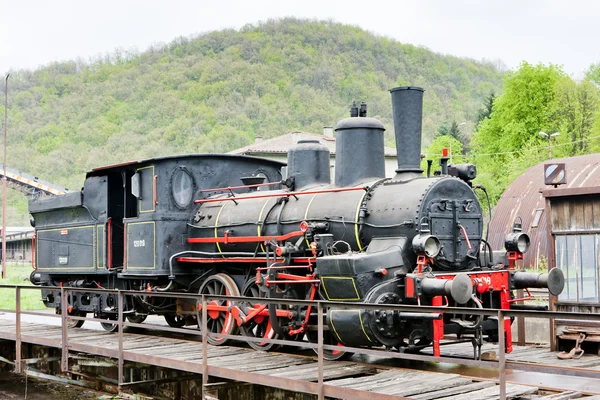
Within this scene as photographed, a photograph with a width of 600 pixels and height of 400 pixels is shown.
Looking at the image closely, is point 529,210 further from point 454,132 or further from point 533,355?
point 454,132

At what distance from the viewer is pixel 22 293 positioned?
101 feet

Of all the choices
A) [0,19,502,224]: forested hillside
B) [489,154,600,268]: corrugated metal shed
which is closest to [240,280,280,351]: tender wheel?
[489,154,600,268]: corrugated metal shed

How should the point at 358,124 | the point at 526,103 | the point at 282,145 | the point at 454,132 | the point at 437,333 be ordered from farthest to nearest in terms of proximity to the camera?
the point at 454,132 < the point at 526,103 < the point at 282,145 < the point at 358,124 < the point at 437,333

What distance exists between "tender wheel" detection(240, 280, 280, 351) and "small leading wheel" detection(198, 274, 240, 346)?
0.21 m

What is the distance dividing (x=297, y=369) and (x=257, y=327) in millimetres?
2745

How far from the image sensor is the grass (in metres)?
26.0

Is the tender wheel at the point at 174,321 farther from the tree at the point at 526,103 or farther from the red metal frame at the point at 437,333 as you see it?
the tree at the point at 526,103

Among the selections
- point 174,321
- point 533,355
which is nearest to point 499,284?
point 533,355

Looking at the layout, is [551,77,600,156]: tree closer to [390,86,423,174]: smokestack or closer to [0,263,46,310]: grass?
[0,263,46,310]: grass

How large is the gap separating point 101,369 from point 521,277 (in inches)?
268

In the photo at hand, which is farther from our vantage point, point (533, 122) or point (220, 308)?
point (533, 122)

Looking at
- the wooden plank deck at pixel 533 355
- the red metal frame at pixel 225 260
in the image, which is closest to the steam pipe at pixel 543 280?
the wooden plank deck at pixel 533 355

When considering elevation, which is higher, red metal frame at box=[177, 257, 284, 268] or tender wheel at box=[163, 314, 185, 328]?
red metal frame at box=[177, 257, 284, 268]

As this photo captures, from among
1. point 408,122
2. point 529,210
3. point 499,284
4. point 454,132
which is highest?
point 454,132
